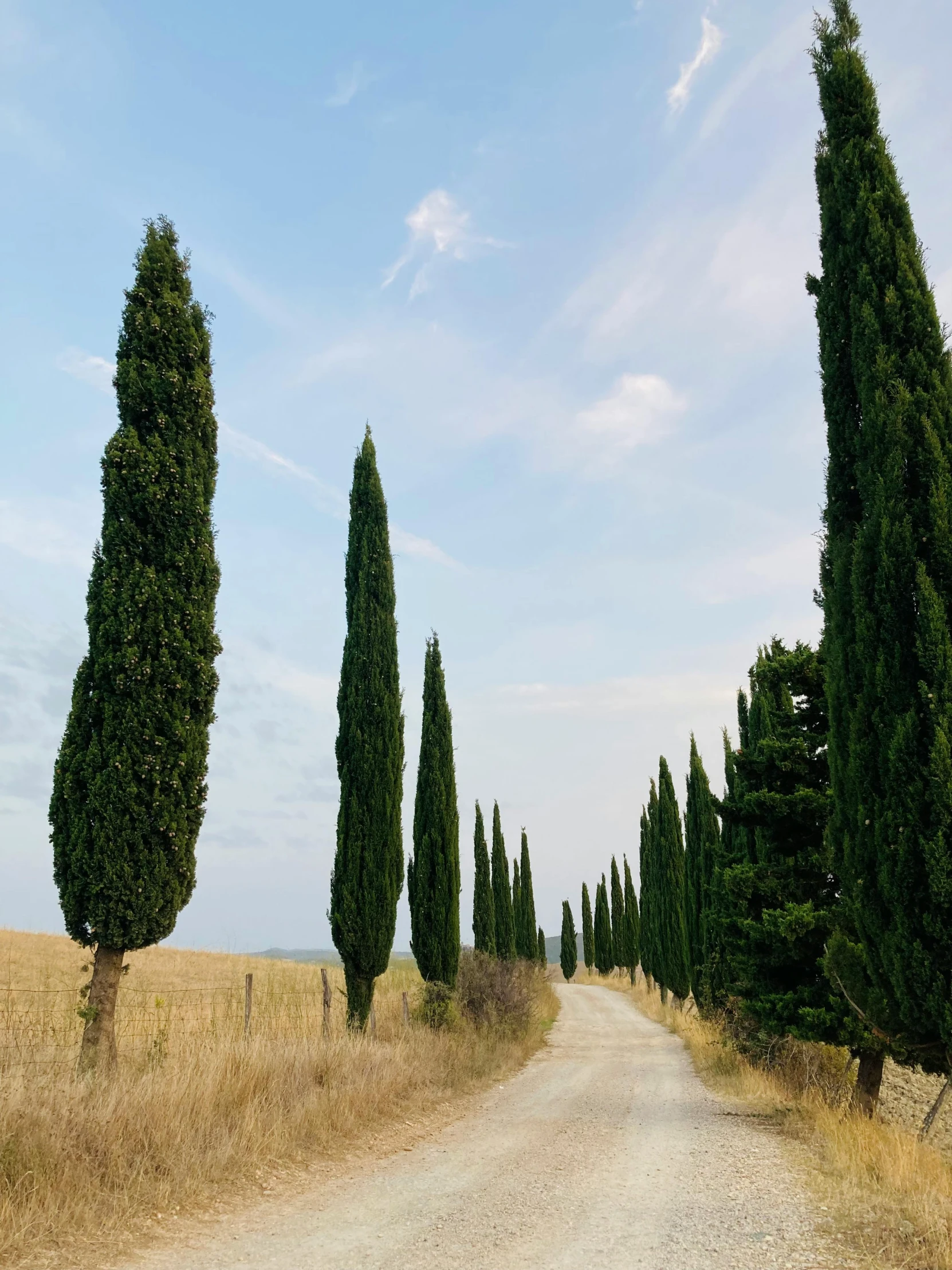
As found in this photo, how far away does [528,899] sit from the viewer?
46938mm

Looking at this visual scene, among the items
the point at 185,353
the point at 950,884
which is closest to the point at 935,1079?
the point at 950,884

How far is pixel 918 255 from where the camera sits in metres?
8.04

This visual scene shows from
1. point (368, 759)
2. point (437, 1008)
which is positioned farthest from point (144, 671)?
point (437, 1008)

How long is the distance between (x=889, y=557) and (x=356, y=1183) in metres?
6.77

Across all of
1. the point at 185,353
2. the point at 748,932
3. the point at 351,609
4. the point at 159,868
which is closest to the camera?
the point at 159,868

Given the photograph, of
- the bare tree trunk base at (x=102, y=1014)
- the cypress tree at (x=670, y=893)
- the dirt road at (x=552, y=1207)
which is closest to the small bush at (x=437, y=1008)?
the dirt road at (x=552, y=1207)

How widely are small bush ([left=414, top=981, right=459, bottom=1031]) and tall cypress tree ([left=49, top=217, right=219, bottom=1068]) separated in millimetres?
8535

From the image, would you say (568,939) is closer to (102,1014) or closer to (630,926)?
(630,926)

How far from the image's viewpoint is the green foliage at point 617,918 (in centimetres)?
4928

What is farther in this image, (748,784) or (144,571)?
(748,784)

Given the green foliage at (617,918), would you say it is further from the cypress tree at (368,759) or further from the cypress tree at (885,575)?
the cypress tree at (885,575)

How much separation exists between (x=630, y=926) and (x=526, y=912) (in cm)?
691

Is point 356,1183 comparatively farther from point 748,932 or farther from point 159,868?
point 748,932

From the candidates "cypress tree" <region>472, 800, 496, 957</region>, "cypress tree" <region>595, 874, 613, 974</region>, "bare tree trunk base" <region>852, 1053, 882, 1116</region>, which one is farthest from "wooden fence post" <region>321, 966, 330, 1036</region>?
"cypress tree" <region>595, 874, 613, 974</region>
